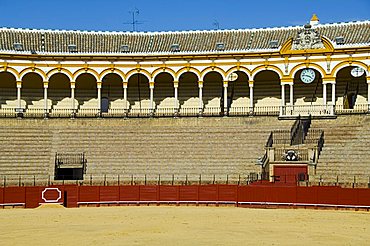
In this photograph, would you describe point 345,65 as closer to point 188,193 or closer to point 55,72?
point 188,193

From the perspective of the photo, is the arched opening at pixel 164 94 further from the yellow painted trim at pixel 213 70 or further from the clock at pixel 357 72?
the clock at pixel 357 72

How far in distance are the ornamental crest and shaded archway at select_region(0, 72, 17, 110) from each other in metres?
18.8

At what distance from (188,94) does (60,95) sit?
8897mm

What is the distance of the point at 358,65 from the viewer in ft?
129

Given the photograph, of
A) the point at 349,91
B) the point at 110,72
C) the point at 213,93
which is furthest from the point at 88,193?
the point at 349,91

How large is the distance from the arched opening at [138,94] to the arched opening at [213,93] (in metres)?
4.01

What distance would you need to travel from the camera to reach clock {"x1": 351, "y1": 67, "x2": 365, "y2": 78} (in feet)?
129

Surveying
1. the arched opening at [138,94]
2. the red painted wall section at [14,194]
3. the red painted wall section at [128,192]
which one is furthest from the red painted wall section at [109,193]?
the arched opening at [138,94]

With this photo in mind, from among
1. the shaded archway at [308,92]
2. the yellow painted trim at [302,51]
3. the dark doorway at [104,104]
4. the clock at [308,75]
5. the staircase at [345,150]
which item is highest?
the yellow painted trim at [302,51]

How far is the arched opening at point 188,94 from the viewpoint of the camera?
144ft

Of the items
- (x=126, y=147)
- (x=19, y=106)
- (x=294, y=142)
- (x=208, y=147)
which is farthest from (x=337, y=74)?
(x=19, y=106)

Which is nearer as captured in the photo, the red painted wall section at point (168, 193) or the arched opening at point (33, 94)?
the red painted wall section at point (168, 193)

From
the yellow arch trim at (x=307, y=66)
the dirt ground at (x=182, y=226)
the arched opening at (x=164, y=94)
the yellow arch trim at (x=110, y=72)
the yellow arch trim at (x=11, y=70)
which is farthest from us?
the arched opening at (x=164, y=94)

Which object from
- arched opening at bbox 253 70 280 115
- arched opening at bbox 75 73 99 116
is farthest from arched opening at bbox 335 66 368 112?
arched opening at bbox 75 73 99 116
